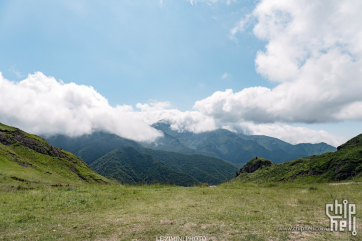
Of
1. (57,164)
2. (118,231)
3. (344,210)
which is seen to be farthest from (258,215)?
(57,164)

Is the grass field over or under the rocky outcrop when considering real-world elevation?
under

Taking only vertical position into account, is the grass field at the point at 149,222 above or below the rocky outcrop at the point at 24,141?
below

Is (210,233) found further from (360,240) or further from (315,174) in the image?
(315,174)

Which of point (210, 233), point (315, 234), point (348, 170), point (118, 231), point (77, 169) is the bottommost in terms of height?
point (77, 169)

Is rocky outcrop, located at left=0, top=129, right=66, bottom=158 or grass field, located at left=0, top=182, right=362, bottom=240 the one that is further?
rocky outcrop, located at left=0, top=129, right=66, bottom=158

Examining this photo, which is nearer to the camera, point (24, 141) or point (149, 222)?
point (149, 222)

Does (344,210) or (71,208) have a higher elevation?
(344,210)

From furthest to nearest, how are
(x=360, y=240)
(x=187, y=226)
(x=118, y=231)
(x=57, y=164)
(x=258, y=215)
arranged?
(x=57, y=164), (x=258, y=215), (x=187, y=226), (x=118, y=231), (x=360, y=240)

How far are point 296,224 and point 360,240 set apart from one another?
248cm

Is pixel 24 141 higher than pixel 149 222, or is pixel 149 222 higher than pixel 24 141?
pixel 24 141

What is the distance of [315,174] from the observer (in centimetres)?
3416

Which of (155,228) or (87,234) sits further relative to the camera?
(155,228)

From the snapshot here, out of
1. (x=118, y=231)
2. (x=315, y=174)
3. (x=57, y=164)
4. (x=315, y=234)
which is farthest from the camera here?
(x=57, y=164)

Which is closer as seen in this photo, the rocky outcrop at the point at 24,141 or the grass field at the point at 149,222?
the grass field at the point at 149,222
